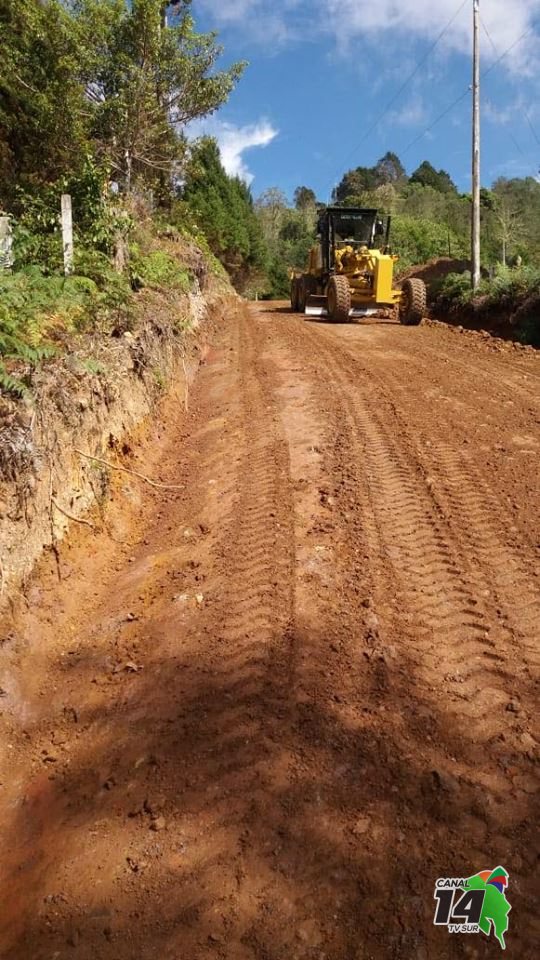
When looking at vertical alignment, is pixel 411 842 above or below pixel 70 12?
below

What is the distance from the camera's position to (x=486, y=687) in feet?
10.2

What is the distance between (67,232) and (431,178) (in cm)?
8921

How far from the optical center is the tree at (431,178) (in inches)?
3165

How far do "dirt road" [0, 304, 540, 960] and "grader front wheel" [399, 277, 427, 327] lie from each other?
9278mm

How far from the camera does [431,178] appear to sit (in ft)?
273

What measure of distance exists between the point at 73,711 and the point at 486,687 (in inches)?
87.3

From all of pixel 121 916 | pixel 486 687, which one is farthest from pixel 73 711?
pixel 486 687

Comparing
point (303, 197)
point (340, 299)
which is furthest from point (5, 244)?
point (303, 197)

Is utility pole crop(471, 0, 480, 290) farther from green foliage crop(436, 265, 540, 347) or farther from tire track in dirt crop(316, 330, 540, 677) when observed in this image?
tire track in dirt crop(316, 330, 540, 677)

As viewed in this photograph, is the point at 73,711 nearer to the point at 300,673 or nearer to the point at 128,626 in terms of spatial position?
the point at 128,626

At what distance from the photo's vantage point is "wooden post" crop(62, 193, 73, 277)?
6.65 m

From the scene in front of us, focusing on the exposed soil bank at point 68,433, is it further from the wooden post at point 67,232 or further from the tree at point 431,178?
the tree at point 431,178

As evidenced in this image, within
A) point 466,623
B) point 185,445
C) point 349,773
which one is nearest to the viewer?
point 349,773

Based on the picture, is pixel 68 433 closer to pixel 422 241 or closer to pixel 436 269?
pixel 436 269
